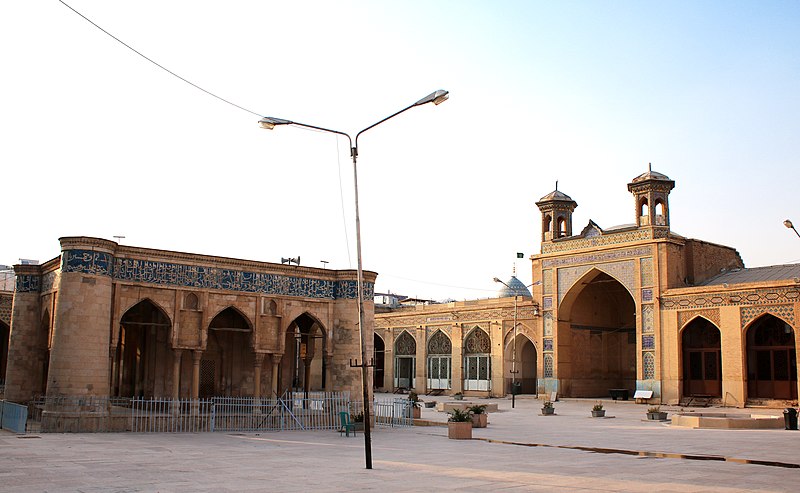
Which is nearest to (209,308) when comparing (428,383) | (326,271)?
(326,271)

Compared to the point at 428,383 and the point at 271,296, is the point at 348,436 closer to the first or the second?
the point at 271,296

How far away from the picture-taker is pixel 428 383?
46344 mm

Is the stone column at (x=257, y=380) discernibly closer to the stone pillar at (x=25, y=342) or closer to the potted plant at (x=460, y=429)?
the potted plant at (x=460, y=429)

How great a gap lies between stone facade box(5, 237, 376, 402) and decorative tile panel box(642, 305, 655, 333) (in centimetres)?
1685

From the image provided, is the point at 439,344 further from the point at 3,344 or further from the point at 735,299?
the point at 3,344

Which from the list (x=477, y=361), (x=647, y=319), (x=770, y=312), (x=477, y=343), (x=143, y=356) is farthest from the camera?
(x=477, y=343)

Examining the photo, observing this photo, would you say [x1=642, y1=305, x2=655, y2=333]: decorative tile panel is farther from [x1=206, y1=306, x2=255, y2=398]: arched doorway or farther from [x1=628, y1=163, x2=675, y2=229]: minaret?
[x1=206, y1=306, x2=255, y2=398]: arched doorway

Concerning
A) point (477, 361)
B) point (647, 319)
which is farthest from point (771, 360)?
point (477, 361)

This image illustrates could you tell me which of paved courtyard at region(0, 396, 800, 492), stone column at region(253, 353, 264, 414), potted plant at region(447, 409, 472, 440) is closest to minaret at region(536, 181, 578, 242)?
paved courtyard at region(0, 396, 800, 492)

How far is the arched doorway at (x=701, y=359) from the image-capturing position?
3369cm

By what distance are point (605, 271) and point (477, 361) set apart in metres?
10.2

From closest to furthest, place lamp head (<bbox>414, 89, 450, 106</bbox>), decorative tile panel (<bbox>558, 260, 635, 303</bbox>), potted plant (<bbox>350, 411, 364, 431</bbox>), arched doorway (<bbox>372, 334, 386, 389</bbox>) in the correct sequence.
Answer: lamp head (<bbox>414, 89, 450, 106</bbox>)
potted plant (<bbox>350, 411, 364, 431</bbox>)
decorative tile panel (<bbox>558, 260, 635, 303</bbox>)
arched doorway (<bbox>372, 334, 386, 389</bbox>)

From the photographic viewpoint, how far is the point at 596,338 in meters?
40.8

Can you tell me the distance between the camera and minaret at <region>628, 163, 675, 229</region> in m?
34.9
